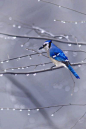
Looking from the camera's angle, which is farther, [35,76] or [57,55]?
[35,76]

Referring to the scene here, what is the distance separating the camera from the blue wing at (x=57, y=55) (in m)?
1.01

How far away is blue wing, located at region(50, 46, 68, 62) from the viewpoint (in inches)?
39.8

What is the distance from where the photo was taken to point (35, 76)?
3.81 ft

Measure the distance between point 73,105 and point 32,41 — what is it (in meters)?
0.47

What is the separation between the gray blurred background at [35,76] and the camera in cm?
114

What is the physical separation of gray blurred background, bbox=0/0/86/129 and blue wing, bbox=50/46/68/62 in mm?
98

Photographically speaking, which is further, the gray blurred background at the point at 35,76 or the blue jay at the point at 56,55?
the gray blurred background at the point at 35,76

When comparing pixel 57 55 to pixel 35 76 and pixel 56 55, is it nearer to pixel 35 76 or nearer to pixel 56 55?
pixel 56 55

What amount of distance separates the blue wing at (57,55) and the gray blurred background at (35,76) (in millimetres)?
98

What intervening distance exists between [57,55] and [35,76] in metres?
0.23

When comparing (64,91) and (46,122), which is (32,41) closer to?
(64,91)

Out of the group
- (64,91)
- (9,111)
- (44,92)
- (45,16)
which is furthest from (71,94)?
(45,16)

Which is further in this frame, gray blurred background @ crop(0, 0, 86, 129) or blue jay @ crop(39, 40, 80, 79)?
gray blurred background @ crop(0, 0, 86, 129)

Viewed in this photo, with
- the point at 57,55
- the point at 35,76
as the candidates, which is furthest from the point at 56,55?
the point at 35,76
